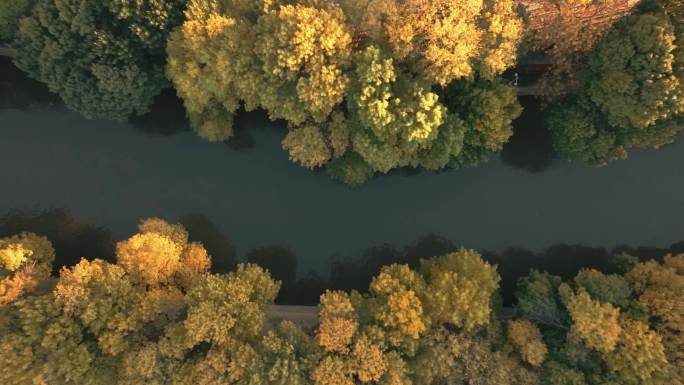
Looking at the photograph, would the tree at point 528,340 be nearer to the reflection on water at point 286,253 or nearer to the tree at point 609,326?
the tree at point 609,326

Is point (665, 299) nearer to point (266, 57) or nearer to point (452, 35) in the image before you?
point (452, 35)

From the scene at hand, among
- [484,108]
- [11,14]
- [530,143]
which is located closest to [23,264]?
[11,14]

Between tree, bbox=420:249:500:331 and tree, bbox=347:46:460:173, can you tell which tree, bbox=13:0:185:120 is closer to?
tree, bbox=347:46:460:173

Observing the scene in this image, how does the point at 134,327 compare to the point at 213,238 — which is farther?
the point at 213,238

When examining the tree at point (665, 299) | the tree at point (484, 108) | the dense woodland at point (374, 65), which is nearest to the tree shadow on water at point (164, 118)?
the dense woodland at point (374, 65)

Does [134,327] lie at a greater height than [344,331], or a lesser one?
lesser

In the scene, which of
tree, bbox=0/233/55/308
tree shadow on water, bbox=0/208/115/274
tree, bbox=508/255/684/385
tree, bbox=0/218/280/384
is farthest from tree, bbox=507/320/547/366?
tree, bbox=0/233/55/308
